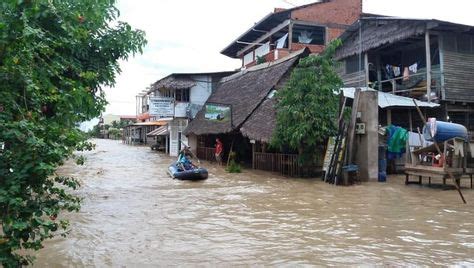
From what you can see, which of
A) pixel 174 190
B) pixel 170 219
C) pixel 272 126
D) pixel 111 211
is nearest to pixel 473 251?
pixel 170 219

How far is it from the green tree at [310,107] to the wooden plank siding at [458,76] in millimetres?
5981

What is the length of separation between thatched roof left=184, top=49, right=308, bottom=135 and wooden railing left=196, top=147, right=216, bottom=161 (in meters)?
1.23

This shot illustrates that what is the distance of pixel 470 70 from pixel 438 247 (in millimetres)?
14328

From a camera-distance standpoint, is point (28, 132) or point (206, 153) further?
point (206, 153)

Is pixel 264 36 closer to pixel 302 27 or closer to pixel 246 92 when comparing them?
pixel 302 27

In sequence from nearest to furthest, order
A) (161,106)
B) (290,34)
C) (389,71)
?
(389,71)
(290,34)
(161,106)

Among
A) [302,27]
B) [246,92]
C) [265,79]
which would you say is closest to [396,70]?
[265,79]

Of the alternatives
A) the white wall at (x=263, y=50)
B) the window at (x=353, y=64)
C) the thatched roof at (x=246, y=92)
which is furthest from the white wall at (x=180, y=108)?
the window at (x=353, y=64)

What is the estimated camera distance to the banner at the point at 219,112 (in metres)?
20.8

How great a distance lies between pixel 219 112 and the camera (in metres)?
21.0

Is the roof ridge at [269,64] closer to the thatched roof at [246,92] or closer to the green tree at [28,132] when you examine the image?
the thatched roof at [246,92]

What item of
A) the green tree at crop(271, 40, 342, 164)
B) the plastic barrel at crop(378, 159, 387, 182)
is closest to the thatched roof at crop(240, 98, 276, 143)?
the green tree at crop(271, 40, 342, 164)

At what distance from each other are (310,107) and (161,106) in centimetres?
1664

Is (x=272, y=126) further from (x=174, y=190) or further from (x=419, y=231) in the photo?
(x=419, y=231)
